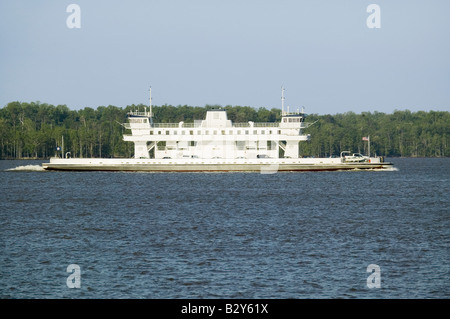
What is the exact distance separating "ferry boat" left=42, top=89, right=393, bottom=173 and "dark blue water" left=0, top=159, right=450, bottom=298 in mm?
28548

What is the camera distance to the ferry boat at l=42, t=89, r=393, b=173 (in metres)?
87.8

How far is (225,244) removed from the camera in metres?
31.5

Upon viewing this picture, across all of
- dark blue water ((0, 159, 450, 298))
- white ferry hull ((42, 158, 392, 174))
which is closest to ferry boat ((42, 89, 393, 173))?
white ferry hull ((42, 158, 392, 174))

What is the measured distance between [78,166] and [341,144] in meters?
120

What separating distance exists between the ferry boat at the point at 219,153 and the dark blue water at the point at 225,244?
1124 inches

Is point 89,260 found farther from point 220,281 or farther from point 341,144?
point 341,144

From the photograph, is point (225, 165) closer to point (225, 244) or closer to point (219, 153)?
point (219, 153)

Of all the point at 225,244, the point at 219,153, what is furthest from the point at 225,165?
the point at 225,244

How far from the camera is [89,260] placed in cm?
2827

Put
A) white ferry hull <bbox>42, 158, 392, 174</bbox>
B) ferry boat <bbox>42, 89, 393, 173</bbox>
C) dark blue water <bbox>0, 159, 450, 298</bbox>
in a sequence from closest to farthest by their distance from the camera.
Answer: dark blue water <bbox>0, 159, 450, 298</bbox>
white ferry hull <bbox>42, 158, 392, 174</bbox>
ferry boat <bbox>42, 89, 393, 173</bbox>

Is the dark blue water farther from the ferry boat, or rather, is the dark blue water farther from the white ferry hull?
the ferry boat

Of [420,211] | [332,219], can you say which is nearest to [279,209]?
[332,219]

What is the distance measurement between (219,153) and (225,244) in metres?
59.7

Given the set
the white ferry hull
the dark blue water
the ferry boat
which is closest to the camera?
the dark blue water
